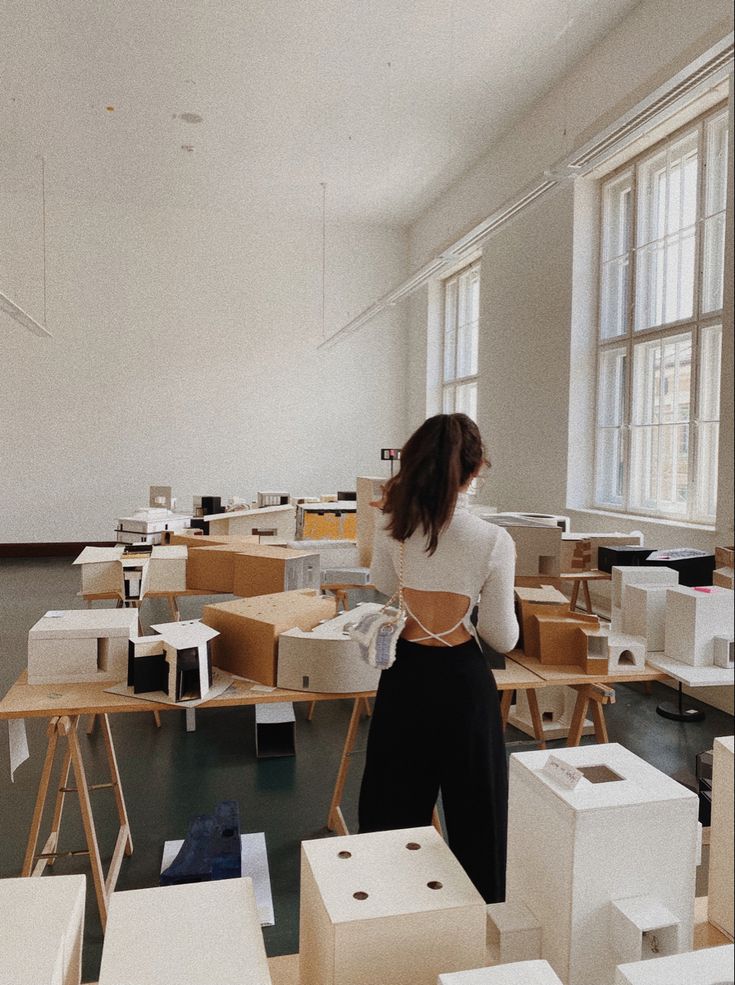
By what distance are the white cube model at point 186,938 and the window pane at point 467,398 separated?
8099 millimetres

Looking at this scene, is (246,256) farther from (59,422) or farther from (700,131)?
(700,131)

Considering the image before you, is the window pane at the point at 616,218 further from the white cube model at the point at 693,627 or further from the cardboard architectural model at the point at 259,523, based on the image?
the white cube model at the point at 693,627

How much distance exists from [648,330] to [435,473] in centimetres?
421

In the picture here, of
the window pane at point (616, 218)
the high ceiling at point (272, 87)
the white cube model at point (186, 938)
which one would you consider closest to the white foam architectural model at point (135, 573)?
the white cube model at point (186, 938)

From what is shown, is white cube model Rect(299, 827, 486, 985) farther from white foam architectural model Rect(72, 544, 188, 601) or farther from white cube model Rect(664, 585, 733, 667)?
white foam architectural model Rect(72, 544, 188, 601)

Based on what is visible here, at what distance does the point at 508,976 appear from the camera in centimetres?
77

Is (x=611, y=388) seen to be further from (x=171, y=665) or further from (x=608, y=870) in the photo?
(x=608, y=870)

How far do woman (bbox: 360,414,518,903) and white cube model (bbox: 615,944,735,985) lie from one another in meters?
1.08

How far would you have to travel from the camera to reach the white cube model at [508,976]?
2.50 feet

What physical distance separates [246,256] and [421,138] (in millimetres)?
3469

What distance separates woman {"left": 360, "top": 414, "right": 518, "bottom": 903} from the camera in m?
1.83

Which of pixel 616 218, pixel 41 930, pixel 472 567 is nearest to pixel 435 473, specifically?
pixel 472 567

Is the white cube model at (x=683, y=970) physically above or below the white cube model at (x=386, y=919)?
above

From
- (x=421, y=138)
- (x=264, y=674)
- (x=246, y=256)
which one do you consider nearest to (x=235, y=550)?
(x=264, y=674)
